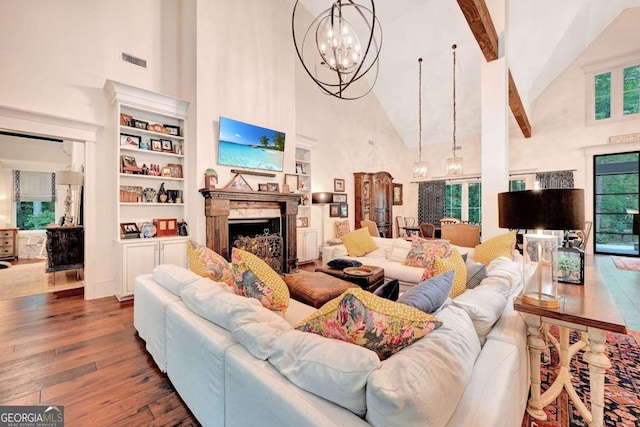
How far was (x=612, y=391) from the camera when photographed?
1.82m

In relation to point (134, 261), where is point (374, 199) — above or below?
above

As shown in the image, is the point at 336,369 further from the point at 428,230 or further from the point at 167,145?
the point at 428,230

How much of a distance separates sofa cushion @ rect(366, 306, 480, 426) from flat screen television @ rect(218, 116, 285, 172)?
4131 millimetres

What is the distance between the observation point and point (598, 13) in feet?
18.5

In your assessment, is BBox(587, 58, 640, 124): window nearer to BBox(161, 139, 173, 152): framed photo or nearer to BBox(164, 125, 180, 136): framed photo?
BBox(164, 125, 180, 136): framed photo

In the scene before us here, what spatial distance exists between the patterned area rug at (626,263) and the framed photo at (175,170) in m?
8.31

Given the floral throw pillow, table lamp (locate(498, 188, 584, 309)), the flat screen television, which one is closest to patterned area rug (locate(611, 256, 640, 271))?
the floral throw pillow

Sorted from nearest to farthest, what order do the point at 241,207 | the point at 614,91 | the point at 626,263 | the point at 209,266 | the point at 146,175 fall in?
the point at 209,266
the point at 146,175
the point at 241,207
the point at 626,263
the point at 614,91

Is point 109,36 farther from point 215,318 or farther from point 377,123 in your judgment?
point 377,123

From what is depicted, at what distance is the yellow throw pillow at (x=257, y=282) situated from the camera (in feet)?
5.64

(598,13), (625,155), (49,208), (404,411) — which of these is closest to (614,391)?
(404,411)

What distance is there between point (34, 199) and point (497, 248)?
418 inches

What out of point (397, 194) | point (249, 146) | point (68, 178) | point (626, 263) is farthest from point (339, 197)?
point (626, 263)

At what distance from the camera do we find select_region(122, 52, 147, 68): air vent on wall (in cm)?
396
